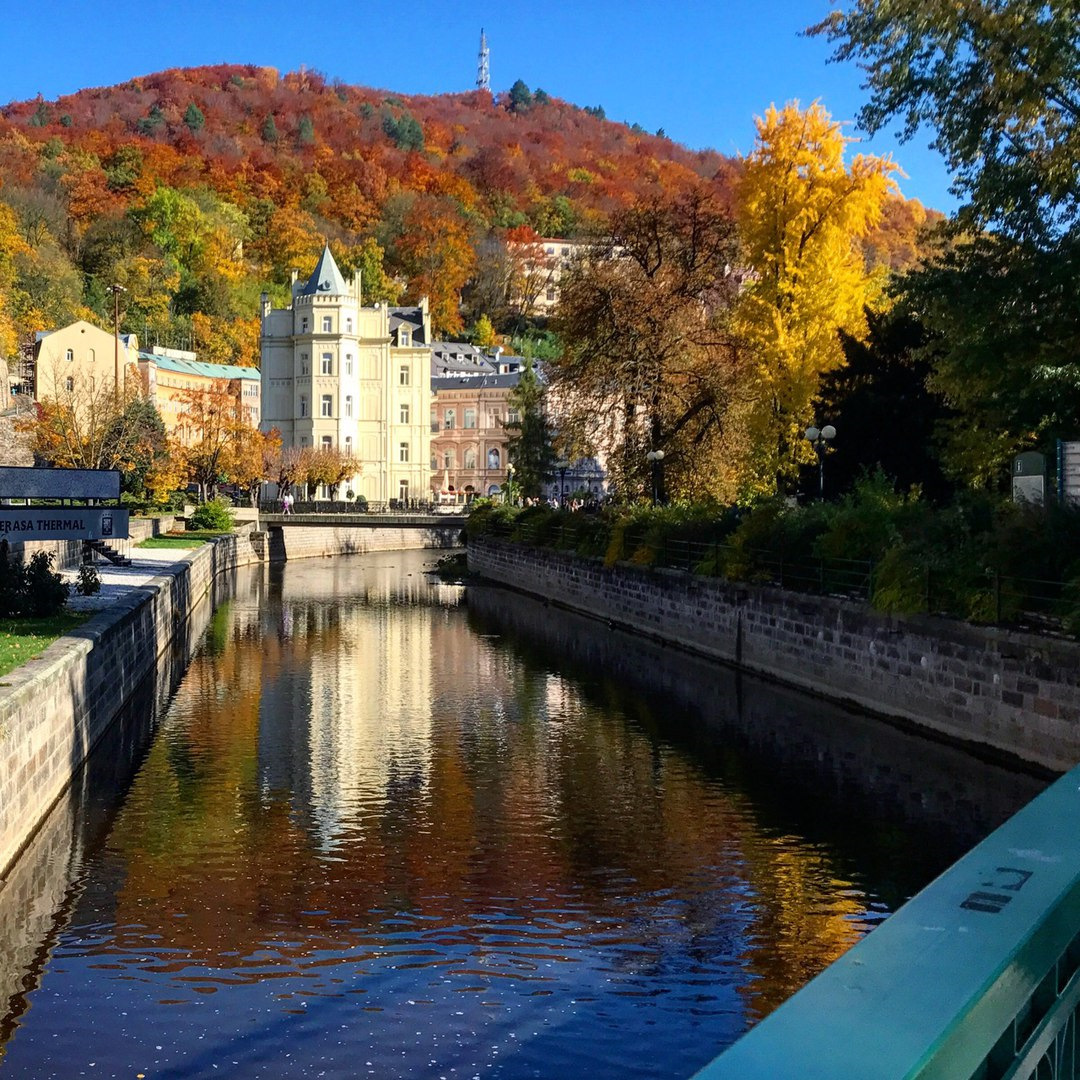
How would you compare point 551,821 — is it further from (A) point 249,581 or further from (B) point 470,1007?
(A) point 249,581

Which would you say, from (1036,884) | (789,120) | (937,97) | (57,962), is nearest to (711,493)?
(789,120)

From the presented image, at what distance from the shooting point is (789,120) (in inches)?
1550

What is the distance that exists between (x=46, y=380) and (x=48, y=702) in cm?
7590

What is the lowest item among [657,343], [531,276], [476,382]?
[657,343]

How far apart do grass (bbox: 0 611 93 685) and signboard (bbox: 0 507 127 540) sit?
4.40ft

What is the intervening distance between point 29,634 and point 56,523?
3.11 meters

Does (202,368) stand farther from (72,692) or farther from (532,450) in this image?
(72,692)

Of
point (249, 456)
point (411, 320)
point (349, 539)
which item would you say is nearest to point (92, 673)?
point (249, 456)

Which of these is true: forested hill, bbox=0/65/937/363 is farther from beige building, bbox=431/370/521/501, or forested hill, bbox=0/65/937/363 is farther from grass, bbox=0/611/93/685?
grass, bbox=0/611/93/685

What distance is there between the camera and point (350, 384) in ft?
320

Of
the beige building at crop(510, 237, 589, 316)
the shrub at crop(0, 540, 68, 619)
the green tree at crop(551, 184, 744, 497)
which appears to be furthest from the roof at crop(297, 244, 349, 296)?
the shrub at crop(0, 540, 68, 619)

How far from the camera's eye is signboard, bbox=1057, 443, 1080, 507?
22.5 m

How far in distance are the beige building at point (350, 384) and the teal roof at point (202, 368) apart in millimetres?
9147

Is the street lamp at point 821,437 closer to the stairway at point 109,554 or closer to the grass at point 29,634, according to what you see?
the grass at point 29,634
